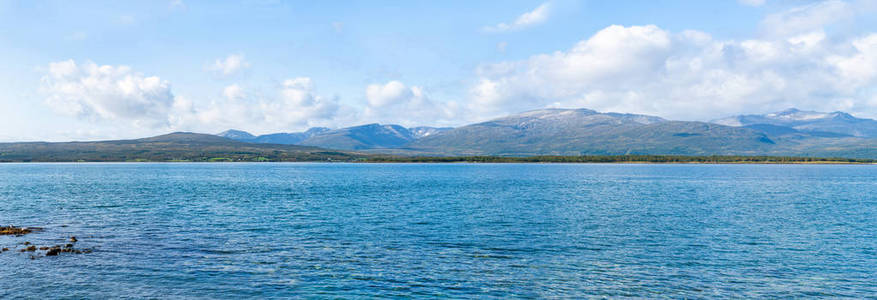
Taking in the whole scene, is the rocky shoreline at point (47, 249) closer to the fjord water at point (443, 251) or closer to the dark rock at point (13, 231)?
the fjord water at point (443, 251)

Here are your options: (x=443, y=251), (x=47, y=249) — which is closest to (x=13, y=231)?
(x=47, y=249)

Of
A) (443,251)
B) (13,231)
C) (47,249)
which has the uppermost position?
(13,231)

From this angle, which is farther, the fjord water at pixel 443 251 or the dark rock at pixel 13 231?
the dark rock at pixel 13 231

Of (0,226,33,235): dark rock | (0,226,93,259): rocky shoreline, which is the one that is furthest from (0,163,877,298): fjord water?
(0,226,33,235): dark rock

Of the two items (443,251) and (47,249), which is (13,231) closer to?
(47,249)

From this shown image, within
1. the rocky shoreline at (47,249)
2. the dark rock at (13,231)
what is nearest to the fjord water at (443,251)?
the rocky shoreline at (47,249)

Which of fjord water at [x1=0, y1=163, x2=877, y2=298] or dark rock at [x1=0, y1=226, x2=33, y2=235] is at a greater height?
dark rock at [x1=0, y1=226, x2=33, y2=235]

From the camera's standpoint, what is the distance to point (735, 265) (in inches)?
1300

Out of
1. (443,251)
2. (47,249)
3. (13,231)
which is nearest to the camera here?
(47,249)

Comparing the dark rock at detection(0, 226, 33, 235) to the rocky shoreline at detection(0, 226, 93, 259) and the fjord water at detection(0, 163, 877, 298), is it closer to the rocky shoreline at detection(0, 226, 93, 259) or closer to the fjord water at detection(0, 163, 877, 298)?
the fjord water at detection(0, 163, 877, 298)

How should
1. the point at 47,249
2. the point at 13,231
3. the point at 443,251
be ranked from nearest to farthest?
the point at 47,249, the point at 443,251, the point at 13,231

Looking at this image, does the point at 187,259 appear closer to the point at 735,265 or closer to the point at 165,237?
the point at 165,237

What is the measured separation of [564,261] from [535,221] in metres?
19.4

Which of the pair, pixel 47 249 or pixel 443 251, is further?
pixel 443 251
